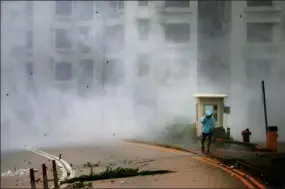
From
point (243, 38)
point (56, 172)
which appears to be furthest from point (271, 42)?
point (56, 172)

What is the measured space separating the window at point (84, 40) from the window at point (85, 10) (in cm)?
13

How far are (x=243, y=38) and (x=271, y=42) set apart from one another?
355mm

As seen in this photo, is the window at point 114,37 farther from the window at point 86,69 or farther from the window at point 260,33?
the window at point 260,33

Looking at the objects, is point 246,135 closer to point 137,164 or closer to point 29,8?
point 137,164

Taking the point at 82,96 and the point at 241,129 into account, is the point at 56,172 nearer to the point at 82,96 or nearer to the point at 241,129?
the point at 82,96

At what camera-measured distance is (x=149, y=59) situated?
212 inches

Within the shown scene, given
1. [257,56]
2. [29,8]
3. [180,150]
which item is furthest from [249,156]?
[29,8]

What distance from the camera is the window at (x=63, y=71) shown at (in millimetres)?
5066

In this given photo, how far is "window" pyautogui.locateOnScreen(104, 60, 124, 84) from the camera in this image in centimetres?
517

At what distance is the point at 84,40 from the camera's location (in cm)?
514

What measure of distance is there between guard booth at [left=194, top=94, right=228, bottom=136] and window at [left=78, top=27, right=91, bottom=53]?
4.82 feet

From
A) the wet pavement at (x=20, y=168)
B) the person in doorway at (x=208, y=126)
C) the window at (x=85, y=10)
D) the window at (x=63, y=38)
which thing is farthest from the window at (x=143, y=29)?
the wet pavement at (x=20, y=168)

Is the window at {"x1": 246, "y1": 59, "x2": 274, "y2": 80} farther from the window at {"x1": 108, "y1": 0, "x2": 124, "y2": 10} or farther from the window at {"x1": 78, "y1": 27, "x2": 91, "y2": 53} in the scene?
the window at {"x1": 78, "y1": 27, "x2": 91, "y2": 53}

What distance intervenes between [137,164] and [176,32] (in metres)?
1.70
